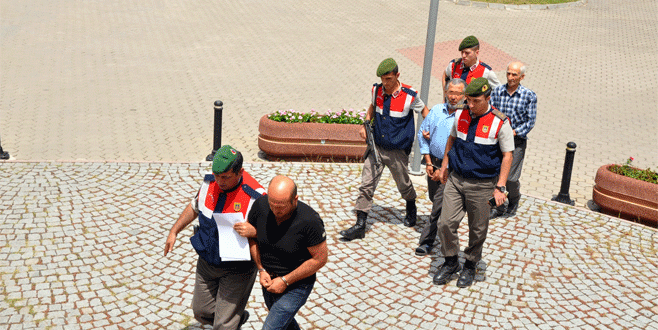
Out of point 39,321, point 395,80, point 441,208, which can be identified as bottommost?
point 39,321

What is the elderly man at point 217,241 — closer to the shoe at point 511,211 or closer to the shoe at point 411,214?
the shoe at point 411,214

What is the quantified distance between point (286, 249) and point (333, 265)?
7.47 feet

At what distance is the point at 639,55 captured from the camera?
666 inches

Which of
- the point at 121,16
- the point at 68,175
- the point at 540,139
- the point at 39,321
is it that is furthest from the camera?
the point at 121,16

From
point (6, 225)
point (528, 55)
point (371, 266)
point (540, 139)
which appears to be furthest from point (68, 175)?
point (528, 55)

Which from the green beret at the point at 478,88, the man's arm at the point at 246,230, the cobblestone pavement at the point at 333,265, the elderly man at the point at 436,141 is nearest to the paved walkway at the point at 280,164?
the cobblestone pavement at the point at 333,265

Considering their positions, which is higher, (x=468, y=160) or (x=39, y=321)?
(x=468, y=160)

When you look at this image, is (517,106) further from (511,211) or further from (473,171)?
(473,171)

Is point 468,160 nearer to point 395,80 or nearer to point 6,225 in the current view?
point 395,80

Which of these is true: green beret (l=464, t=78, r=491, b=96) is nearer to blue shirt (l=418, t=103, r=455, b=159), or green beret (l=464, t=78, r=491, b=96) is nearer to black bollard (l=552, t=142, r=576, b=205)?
blue shirt (l=418, t=103, r=455, b=159)

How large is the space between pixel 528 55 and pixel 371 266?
35.7 ft

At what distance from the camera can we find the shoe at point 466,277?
679 centimetres

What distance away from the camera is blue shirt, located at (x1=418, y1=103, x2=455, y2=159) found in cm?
704

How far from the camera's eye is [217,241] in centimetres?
508
